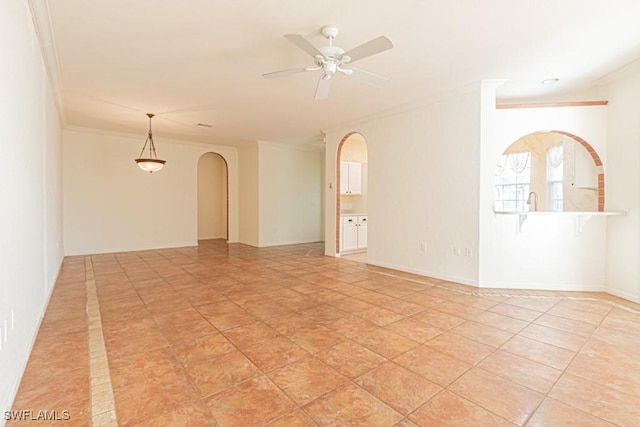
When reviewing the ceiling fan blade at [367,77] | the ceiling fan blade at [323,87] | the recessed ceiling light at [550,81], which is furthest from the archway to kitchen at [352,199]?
the recessed ceiling light at [550,81]

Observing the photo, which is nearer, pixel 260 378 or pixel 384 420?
pixel 384 420

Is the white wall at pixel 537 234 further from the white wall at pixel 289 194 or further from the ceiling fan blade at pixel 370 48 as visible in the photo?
the white wall at pixel 289 194

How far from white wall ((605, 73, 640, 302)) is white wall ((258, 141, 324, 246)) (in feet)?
21.7

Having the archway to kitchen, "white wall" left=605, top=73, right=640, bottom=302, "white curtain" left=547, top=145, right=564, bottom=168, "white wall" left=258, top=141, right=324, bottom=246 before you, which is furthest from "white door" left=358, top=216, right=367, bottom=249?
"white wall" left=605, top=73, right=640, bottom=302

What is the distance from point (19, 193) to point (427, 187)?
15.9ft

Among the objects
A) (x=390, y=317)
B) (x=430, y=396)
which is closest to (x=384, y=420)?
(x=430, y=396)

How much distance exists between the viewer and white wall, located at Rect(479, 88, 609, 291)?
417 cm

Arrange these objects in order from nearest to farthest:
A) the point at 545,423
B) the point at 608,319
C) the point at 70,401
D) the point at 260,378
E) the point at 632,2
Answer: the point at 545,423, the point at 70,401, the point at 260,378, the point at 632,2, the point at 608,319

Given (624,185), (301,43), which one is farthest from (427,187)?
(301,43)

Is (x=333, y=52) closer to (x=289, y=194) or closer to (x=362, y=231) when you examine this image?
(x=362, y=231)

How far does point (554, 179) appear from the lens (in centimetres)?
667

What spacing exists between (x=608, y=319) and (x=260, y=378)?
142 inches

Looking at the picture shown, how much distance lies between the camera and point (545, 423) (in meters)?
1.66

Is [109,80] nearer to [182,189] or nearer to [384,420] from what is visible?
[182,189]
